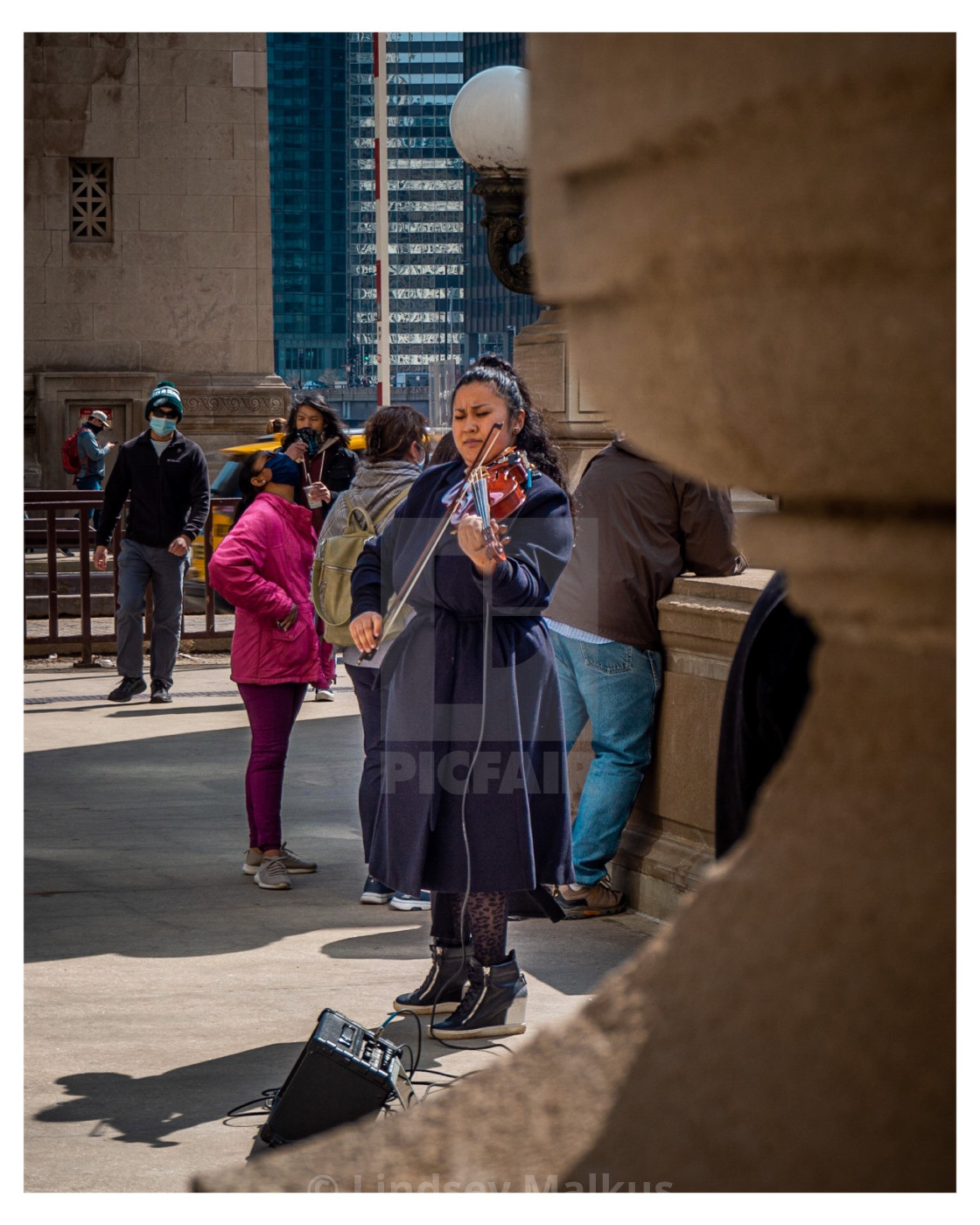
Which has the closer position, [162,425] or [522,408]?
[522,408]

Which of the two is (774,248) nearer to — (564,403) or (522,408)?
(522,408)

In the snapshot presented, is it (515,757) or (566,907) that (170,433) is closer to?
(566,907)

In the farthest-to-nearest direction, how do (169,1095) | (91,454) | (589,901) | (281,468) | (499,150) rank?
(91,454) → (499,150) → (281,468) → (589,901) → (169,1095)

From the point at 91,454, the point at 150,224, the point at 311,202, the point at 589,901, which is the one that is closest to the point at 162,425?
the point at 589,901

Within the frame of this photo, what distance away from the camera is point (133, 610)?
10.4 meters

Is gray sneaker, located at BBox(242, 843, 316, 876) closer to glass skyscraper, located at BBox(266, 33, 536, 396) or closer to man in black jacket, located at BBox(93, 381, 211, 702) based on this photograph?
man in black jacket, located at BBox(93, 381, 211, 702)

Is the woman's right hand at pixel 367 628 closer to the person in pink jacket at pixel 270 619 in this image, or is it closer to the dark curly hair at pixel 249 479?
the person in pink jacket at pixel 270 619

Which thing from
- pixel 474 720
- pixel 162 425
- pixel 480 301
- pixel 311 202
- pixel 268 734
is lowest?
pixel 268 734

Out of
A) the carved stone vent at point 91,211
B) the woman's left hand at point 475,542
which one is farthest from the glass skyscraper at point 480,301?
the woman's left hand at point 475,542

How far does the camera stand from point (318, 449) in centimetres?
830

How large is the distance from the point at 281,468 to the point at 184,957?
6.19 ft

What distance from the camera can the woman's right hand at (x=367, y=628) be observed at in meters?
4.52

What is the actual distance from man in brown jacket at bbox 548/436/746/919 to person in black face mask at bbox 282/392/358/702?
2.47m

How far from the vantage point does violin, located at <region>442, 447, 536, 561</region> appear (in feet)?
14.4
